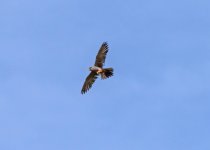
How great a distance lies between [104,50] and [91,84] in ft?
10.8

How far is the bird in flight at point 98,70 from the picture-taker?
7249 cm

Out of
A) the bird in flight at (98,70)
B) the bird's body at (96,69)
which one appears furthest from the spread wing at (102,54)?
the bird's body at (96,69)

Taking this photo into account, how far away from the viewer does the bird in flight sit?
72494mm

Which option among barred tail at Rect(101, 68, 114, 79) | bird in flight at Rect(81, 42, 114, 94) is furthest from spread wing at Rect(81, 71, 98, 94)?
barred tail at Rect(101, 68, 114, 79)

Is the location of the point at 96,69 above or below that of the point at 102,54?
below

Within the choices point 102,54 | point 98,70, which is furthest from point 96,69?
point 102,54

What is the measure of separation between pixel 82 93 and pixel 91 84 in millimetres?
1187

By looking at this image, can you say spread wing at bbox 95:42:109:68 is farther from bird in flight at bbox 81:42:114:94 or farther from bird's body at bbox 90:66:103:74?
bird's body at bbox 90:66:103:74

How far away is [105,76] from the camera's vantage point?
236ft

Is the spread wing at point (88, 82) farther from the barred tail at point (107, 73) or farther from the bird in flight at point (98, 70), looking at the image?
the barred tail at point (107, 73)

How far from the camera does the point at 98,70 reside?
7319 centimetres

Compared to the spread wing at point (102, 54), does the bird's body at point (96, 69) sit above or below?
below

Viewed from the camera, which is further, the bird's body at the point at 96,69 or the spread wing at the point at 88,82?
the spread wing at the point at 88,82

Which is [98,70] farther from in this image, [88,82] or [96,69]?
[88,82]
